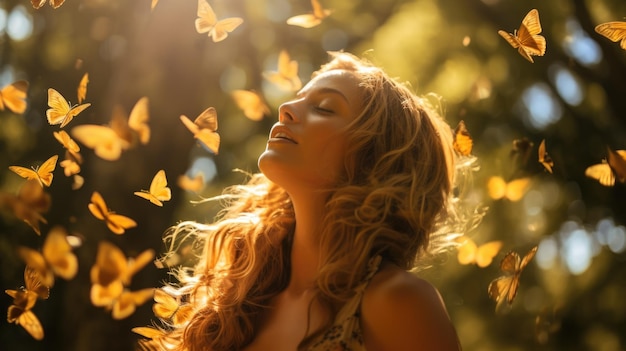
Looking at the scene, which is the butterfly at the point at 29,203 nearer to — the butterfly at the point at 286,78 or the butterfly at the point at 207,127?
the butterfly at the point at 207,127

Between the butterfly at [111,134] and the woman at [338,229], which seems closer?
the woman at [338,229]

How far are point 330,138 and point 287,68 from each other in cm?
180

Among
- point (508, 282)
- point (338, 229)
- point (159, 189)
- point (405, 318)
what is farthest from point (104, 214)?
point (508, 282)

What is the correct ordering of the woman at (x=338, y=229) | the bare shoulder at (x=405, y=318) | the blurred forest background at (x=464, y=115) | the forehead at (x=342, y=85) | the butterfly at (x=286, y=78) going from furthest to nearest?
the blurred forest background at (x=464, y=115), the butterfly at (x=286, y=78), the forehead at (x=342, y=85), the woman at (x=338, y=229), the bare shoulder at (x=405, y=318)

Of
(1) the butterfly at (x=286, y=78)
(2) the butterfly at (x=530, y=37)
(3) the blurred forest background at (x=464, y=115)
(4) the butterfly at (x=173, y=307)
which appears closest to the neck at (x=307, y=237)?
(4) the butterfly at (x=173, y=307)

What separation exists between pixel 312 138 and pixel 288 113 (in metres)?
0.11

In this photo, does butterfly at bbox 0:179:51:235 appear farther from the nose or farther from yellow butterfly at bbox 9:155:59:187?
the nose

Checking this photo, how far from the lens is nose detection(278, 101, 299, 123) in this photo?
86.6 inches

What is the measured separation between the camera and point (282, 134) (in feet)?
7.20

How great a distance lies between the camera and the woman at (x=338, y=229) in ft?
6.61

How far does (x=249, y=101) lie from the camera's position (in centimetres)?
442

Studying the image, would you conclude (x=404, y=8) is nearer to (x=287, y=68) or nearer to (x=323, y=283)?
(x=287, y=68)

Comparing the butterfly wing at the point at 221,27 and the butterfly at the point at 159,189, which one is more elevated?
the butterfly wing at the point at 221,27

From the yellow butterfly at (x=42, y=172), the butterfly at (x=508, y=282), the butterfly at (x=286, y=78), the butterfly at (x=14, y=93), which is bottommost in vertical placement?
the butterfly at (x=508, y=282)
